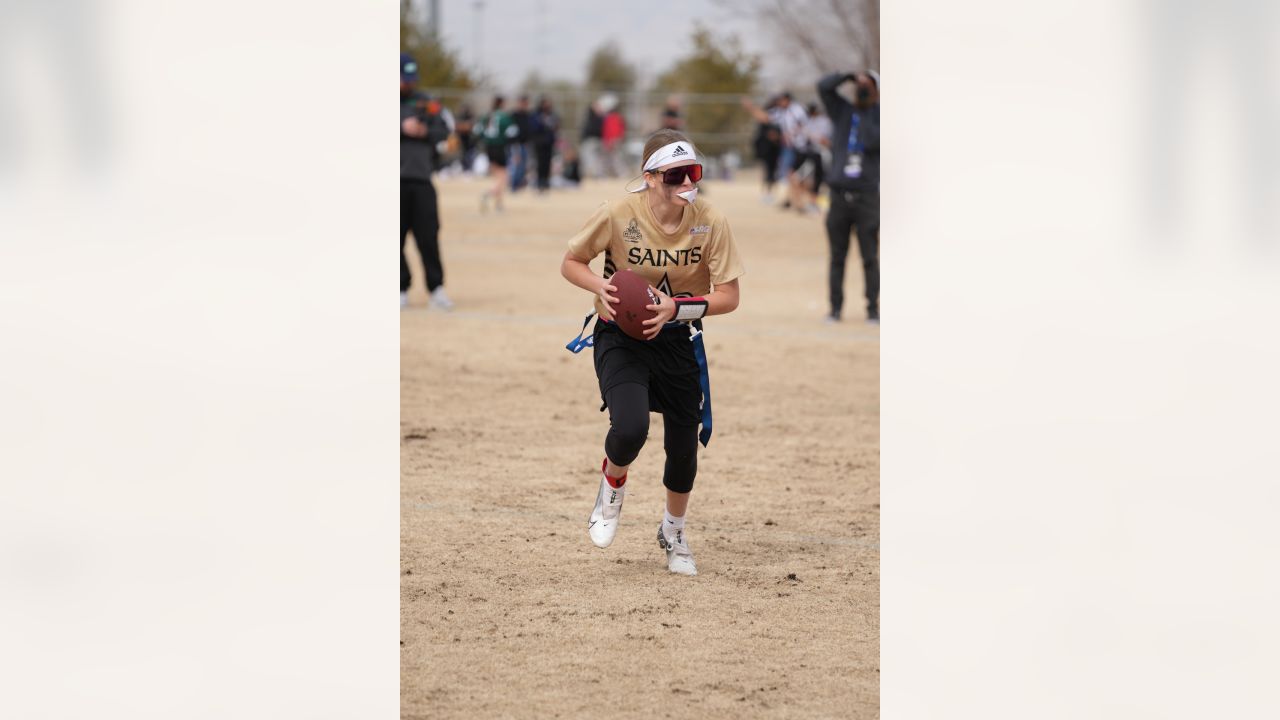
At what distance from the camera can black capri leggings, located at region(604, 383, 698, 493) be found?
6.46m

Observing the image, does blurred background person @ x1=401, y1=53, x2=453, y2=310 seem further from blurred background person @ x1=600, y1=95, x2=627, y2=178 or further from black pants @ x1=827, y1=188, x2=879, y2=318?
blurred background person @ x1=600, y1=95, x2=627, y2=178

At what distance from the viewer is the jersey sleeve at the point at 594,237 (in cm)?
650

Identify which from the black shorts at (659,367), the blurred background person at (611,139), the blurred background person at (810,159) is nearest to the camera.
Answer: the black shorts at (659,367)

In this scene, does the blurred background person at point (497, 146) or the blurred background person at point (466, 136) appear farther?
the blurred background person at point (466, 136)

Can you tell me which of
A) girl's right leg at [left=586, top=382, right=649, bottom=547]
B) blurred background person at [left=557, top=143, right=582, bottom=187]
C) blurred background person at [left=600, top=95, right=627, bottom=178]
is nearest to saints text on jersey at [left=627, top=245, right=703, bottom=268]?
girl's right leg at [left=586, top=382, right=649, bottom=547]

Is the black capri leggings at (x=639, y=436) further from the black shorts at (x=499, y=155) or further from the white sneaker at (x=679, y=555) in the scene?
the black shorts at (x=499, y=155)

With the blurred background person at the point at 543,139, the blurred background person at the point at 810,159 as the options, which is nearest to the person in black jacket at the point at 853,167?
the blurred background person at the point at 810,159

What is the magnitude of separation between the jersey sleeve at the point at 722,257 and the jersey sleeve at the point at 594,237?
0.43m

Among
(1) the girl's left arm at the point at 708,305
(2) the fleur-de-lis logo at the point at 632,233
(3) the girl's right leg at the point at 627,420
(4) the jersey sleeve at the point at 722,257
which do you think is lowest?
(3) the girl's right leg at the point at 627,420

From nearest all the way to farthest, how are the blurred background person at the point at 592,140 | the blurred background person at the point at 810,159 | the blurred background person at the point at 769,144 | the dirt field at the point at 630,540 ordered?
the dirt field at the point at 630,540 < the blurred background person at the point at 810,159 < the blurred background person at the point at 769,144 < the blurred background person at the point at 592,140

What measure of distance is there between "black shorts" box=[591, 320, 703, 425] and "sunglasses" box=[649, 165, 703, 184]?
0.68 meters
